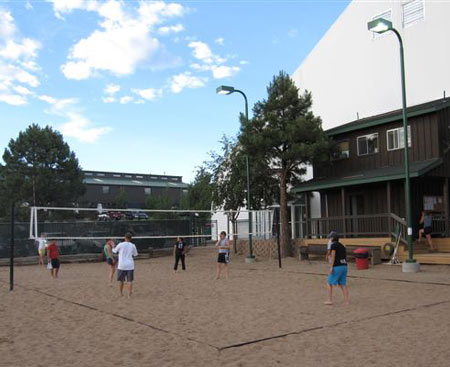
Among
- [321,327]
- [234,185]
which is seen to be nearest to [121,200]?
[234,185]

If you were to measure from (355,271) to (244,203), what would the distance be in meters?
12.1

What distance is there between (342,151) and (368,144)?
1.61m

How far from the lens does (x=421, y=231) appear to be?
67.3 feet

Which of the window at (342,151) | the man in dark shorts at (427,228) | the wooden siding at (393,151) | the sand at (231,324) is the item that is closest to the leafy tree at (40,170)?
the wooden siding at (393,151)

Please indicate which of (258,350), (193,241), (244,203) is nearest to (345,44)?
(244,203)

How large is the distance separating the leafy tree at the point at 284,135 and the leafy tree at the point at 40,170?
70.2 ft

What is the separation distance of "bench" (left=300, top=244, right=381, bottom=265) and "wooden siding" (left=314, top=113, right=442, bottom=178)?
14.5ft

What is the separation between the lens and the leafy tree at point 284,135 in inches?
911

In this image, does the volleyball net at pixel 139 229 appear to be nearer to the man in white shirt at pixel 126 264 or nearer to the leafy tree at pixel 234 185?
the leafy tree at pixel 234 185

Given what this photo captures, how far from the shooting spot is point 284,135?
23.3 meters

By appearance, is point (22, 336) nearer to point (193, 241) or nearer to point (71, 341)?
point (71, 341)

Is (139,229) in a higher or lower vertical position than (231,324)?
higher

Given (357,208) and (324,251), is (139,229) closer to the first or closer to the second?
(324,251)

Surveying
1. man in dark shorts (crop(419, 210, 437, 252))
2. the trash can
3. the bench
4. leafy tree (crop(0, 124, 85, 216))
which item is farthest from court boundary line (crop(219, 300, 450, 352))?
leafy tree (crop(0, 124, 85, 216))
